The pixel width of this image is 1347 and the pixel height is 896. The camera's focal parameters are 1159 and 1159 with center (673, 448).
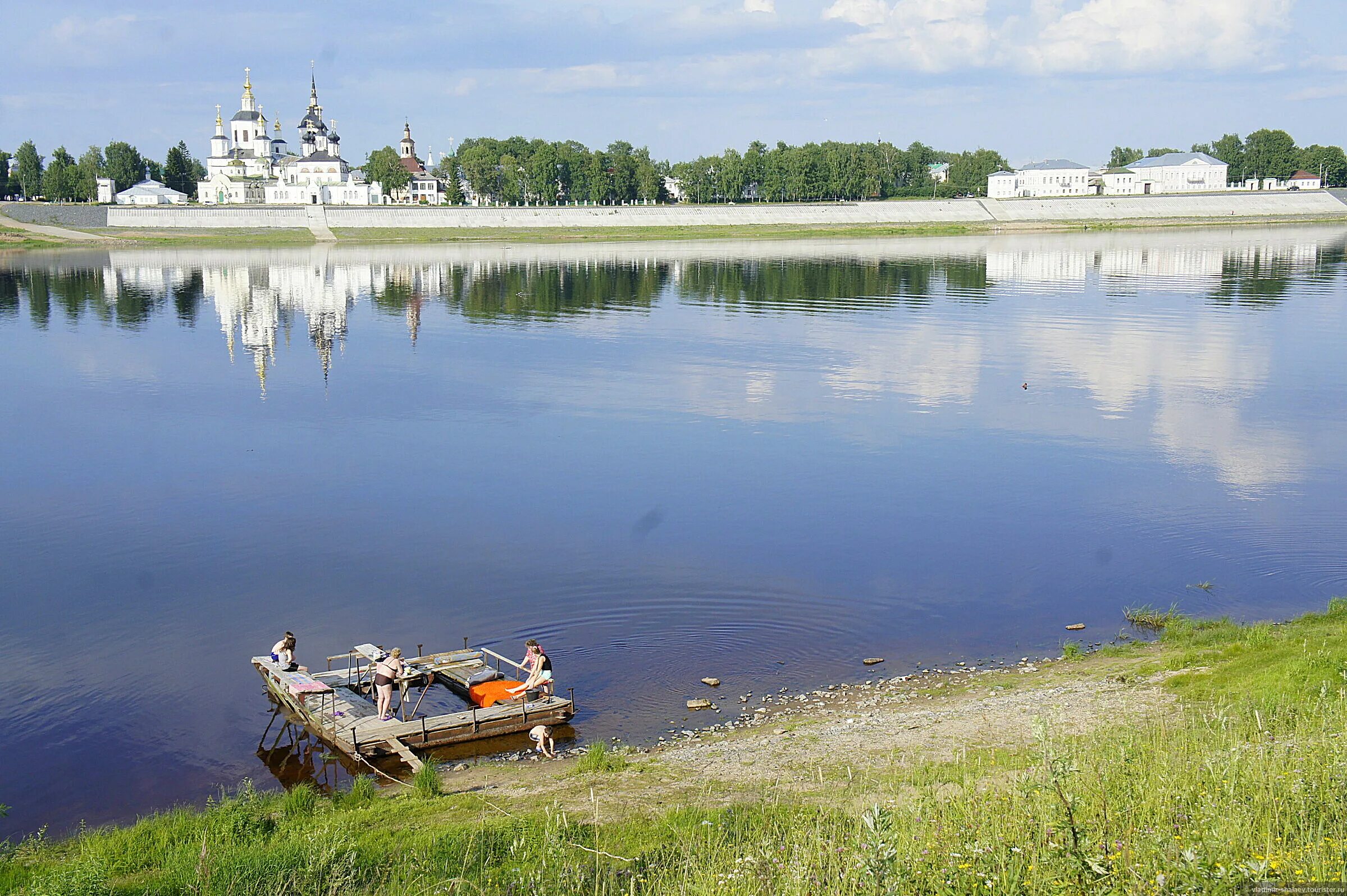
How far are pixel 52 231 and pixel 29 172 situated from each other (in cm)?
4350

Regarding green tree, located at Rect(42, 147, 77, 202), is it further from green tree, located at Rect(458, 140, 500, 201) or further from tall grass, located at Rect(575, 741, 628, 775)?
tall grass, located at Rect(575, 741, 628, 775)

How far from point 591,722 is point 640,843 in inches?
203

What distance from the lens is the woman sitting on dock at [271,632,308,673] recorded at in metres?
15.9

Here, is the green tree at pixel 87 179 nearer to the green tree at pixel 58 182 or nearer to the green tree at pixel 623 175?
the green tree at pixel 58 182

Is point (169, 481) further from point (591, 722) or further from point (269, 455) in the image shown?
point (591, 722)

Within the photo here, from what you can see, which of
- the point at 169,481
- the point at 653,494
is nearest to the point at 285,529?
the point at 169,481

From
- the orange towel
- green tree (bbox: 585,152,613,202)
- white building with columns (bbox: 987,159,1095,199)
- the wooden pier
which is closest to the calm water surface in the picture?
the wooden pier

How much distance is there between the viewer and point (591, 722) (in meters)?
15.1

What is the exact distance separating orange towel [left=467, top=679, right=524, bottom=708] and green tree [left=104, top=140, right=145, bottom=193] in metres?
179

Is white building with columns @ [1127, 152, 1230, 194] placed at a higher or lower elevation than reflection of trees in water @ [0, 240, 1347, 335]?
higher

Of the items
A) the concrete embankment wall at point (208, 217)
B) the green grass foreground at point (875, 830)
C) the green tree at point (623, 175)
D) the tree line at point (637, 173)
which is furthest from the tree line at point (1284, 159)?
the green grass foreground at point (875, 830)

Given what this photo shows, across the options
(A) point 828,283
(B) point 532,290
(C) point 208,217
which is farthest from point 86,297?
(C) point 208,217

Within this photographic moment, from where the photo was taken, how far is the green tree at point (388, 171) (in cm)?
16612

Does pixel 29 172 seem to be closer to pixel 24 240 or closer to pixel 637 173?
pixel 24 240
